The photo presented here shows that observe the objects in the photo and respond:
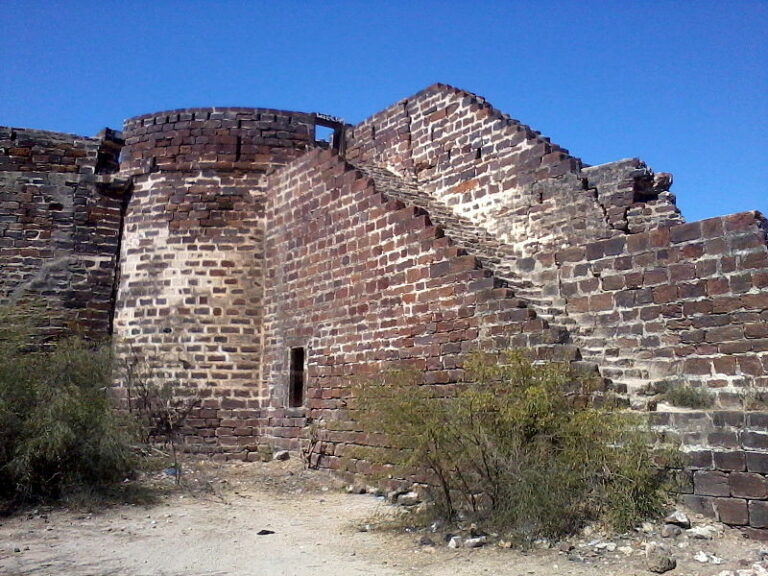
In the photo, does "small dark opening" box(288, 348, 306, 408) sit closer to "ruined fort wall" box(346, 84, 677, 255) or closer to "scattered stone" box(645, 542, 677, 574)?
"ruined fort wall" box(346, 84, 677, 255)

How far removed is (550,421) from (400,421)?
58.1 inches

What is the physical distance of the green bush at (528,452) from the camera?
6250 millimetres

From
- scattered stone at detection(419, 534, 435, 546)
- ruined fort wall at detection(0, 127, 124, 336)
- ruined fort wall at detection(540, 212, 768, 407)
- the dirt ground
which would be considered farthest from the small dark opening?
scattered stone at detection(419, 534, 435, 546)

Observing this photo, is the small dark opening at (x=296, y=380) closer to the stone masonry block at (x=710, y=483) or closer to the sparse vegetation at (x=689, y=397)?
the sparse vegetation at (x=689, y=397)

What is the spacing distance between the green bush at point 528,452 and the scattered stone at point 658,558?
37cm

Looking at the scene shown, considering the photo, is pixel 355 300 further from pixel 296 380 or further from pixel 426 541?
pixel 426 541

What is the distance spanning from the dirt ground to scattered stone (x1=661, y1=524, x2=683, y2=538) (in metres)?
0.05

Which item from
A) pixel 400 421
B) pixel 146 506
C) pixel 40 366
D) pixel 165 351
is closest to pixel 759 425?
pixel 400 421

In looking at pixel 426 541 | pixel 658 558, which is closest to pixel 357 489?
pixel 426 541

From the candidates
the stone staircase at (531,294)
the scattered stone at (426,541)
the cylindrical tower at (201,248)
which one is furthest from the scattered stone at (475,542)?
the cylindrical tower at (201,248)

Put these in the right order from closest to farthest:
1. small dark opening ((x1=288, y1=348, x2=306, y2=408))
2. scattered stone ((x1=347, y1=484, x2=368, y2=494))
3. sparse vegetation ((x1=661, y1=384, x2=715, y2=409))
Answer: sparse vegetation ((x1=661, y1=384, x2=715, y2=409)) < scattered stone ((x1=347, y1=484, x2=368, y2=494)) < small dark opening ((x1=288, y1=348, x2=306, y2=408))

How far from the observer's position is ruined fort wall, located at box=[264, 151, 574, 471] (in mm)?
8711

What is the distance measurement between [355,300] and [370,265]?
61 centimetres

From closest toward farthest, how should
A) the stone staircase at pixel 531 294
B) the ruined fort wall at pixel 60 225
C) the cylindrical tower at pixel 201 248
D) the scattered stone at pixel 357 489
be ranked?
1. the stone staircase at pixel 531 294
2. the scattered stone at pixel 357 489
3. the cylindrical tower at pixel 201 248
4. the ruined fort wall at pixel 60 225
